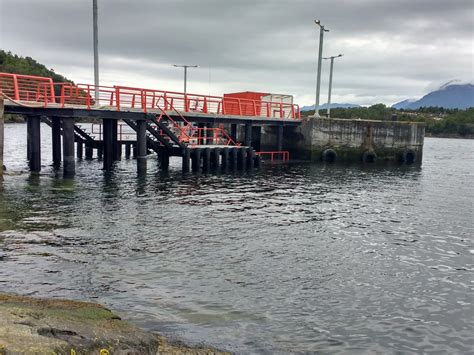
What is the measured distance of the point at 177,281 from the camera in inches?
362

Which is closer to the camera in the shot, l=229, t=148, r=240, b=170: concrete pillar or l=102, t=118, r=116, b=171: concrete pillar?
l=102, t=118, r=116, b=171: concrete pillar

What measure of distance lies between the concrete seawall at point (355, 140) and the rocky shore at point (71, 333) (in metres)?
33.3

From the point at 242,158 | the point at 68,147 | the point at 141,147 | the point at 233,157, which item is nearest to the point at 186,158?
the point at 141,147

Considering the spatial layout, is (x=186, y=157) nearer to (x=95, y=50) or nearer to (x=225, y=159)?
(x=225, y=159)

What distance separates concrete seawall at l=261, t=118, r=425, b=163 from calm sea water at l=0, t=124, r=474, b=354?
18.3m

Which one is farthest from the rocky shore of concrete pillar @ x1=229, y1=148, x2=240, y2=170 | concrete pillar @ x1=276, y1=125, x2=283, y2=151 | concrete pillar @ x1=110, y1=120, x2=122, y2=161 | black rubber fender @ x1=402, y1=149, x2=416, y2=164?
→ black rubber fender @ x1=402, y1=149, x2=416, y2=164

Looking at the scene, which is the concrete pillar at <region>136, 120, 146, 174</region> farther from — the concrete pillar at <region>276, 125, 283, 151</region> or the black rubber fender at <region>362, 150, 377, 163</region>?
the black rubber fender at <region>362, 150, 377, 163</region>

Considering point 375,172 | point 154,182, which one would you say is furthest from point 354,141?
point 154,182

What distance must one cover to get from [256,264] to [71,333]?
5.97m

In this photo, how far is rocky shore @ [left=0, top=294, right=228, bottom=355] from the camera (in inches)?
172

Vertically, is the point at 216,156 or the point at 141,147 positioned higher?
the point at 141,147

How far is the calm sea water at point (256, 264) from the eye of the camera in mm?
7356

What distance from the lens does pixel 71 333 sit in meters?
5.07

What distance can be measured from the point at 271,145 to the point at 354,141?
8123mm
